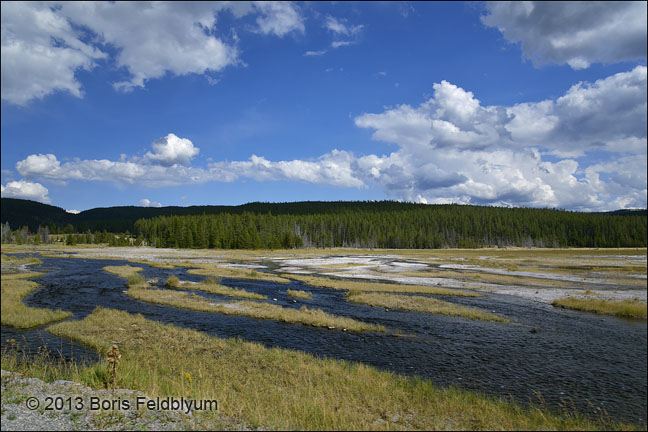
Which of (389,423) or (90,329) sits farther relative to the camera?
(90,329)

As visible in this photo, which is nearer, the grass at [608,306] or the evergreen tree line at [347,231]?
the grass at [608,306]

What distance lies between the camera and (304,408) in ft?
A: 33.5

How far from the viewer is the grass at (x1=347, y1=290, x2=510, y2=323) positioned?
2578cm

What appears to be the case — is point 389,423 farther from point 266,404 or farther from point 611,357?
point 611,357

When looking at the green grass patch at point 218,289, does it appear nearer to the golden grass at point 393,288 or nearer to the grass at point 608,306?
the golden grass at point 393,288

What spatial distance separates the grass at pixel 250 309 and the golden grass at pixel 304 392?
678 cm

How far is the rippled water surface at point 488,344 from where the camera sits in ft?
42.9

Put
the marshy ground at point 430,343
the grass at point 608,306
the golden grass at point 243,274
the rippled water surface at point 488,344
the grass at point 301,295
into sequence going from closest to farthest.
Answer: the marshy ground at point 430,343
the rippled water surface at point 488,344
the grass at point 608,306
the grass at point 301,295
the golden grass at point 243,274

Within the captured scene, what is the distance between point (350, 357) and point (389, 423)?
7783mm

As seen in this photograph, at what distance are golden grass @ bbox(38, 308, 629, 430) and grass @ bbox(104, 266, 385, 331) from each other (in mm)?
6776

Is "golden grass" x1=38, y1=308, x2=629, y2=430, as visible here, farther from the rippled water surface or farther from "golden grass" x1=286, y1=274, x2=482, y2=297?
"golden grass" x1=286, y1=274, x2=482, y2=297

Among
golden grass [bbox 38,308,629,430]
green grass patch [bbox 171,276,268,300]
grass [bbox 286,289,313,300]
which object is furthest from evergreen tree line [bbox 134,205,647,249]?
golden grass [bbox 38,308,629,430]

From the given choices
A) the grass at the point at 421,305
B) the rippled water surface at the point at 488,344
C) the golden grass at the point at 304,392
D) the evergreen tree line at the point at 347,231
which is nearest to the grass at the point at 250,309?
the rippled water surface at the point at 488,344

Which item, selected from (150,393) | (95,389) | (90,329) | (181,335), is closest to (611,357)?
(150,393)
